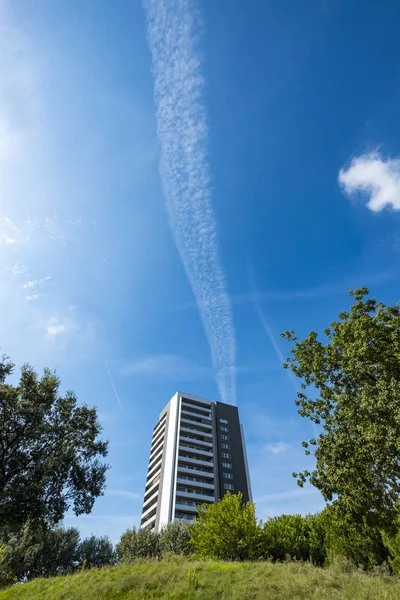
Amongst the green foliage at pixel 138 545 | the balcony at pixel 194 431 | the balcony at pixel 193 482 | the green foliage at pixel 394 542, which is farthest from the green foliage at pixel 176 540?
the balcony at pixel 194 431

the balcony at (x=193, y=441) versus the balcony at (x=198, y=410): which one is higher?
the balcony at (x=198, y=410)

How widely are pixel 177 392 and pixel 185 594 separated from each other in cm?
7283

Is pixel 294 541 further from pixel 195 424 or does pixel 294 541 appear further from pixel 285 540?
pixel 195 424

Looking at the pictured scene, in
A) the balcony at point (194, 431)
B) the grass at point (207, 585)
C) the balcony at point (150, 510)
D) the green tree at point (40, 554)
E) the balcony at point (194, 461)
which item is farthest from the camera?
the balcony at point (194, 431)

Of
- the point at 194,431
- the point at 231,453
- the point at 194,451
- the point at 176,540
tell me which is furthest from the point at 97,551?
the point at 231,453

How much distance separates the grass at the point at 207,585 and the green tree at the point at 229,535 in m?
14.9

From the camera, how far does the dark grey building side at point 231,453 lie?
224ft

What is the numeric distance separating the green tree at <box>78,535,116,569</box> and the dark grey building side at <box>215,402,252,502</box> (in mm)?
26802

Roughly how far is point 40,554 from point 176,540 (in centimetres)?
1673

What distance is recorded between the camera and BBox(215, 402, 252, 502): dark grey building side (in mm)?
68312

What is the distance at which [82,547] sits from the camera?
42219 millimetres

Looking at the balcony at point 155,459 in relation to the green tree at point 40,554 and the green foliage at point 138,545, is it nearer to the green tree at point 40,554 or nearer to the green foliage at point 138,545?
the green foliage at point 138,545

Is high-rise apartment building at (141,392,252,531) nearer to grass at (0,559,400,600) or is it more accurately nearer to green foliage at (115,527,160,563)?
green foliage at (115,527,160,563)

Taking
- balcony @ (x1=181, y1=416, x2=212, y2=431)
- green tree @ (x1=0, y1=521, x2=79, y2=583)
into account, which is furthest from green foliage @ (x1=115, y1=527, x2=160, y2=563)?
balcony @ (x1=181, y1=416, x2=212, y2=431)
